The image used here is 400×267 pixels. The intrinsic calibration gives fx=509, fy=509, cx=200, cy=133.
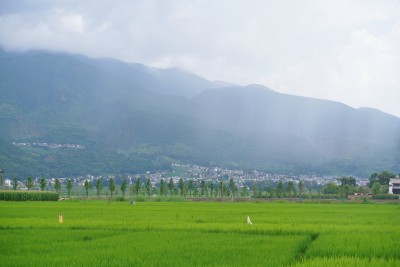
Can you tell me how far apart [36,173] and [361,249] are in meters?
166

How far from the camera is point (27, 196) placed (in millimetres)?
69500

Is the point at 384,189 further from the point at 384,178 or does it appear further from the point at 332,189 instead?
the point at 384,178

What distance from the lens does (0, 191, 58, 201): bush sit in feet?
220

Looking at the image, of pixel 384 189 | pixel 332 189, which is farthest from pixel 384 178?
pixel 332 189

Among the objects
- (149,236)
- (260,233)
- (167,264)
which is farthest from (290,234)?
(167,264)

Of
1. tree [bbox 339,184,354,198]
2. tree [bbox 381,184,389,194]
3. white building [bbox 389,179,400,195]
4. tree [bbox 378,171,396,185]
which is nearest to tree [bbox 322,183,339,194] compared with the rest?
tree [bbox 339,184,354,198]

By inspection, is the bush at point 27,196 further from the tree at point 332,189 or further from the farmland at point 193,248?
the tree at point 332,189

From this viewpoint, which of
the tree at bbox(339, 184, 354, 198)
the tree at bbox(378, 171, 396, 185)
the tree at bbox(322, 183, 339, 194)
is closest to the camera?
the tree at bbox(339, 184, 354, 198)

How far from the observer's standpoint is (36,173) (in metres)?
169

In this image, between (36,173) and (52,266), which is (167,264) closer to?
(52,266)

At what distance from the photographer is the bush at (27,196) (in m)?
67.0

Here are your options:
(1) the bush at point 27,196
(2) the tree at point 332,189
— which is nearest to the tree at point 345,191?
(2) the tree at point 332,189

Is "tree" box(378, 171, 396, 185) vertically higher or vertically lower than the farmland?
higher

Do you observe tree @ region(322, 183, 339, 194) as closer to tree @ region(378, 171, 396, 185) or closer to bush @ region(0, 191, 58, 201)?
tree @ region(378, 171, 396, 185)
